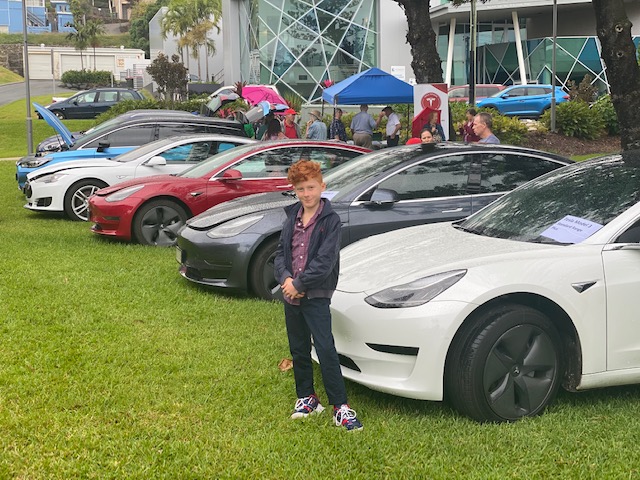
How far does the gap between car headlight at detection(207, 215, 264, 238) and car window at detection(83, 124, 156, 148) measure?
751 cm

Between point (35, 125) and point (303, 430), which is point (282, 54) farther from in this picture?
point (303, 430)

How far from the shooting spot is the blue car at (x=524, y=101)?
31.3 meters

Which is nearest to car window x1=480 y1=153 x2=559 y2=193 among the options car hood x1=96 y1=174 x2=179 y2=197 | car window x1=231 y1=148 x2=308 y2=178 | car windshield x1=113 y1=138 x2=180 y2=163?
car window x1=231 y1=148 x2=308 y2=178

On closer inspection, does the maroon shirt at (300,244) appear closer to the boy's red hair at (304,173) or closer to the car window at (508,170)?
the boy's red hair at (304,173)

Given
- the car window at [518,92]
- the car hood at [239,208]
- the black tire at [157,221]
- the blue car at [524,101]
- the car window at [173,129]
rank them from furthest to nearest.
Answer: the car window at [518,92] < the blue car at [524,101] < the car window at [173,129] < the black tire at [157,221] < the car hood at [239,208]

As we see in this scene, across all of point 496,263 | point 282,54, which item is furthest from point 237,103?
point 496,263

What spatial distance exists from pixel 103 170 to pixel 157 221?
8.28ft

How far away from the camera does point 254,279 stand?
714 centimetres

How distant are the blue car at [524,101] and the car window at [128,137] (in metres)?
19.2

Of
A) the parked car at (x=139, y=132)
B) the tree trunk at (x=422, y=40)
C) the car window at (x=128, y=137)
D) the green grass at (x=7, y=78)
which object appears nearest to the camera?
the tree trunk at (x=422, y=40)

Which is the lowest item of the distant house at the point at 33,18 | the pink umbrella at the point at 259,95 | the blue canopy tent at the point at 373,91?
the blue canopy tent at the point at 373,91

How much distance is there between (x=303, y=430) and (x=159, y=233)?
6002 mm

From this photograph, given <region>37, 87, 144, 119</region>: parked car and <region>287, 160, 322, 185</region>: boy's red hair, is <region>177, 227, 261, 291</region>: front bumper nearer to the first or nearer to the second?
<region>287, 160, 322, 185</region>: boy's red hair

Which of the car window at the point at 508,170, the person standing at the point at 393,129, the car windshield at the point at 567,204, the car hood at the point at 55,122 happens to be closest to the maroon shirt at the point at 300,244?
the car windshield at the point at 567,204
